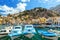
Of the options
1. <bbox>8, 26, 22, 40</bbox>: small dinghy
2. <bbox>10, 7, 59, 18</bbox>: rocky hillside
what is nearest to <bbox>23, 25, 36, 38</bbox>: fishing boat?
<bbox>8, 26, 22, 40</bbox>: small dinghy

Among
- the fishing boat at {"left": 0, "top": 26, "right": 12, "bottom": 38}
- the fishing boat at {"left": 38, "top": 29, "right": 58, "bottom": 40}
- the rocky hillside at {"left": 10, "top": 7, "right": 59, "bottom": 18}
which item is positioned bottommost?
the fishing boat at {"left": 38, "top": 29, "right": 58, "bottom": 40}

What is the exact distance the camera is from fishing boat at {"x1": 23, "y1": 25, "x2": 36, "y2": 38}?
7.07ft

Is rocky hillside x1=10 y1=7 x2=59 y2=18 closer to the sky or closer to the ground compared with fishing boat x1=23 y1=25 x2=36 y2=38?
closer to the sky

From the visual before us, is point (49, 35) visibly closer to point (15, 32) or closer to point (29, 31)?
point (29, 31)

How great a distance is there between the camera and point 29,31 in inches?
85.1

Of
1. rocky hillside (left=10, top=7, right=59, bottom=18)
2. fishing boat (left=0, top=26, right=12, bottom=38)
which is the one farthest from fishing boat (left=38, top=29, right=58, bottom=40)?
fishing boat (left=0, top=26, right=12, bottom=38)

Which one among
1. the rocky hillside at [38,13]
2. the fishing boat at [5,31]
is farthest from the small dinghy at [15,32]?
the rocky hillside at [38,13]

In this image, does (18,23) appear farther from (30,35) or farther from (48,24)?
(48,24)

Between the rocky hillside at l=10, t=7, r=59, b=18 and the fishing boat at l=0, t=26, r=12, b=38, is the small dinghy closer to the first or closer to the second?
the fishing boat at l=0, t=26, r=12, b=38

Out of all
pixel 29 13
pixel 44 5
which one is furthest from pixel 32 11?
pixel 44 5

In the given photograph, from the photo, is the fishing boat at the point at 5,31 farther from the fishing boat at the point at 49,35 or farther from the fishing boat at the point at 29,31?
the fishing boat at the point at 49,35

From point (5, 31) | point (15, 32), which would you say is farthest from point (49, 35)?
point (5, 31)

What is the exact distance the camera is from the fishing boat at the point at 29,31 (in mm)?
2156

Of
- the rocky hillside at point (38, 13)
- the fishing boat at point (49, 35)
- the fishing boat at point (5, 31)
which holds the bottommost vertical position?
the fishing boat at point (49, 35)
